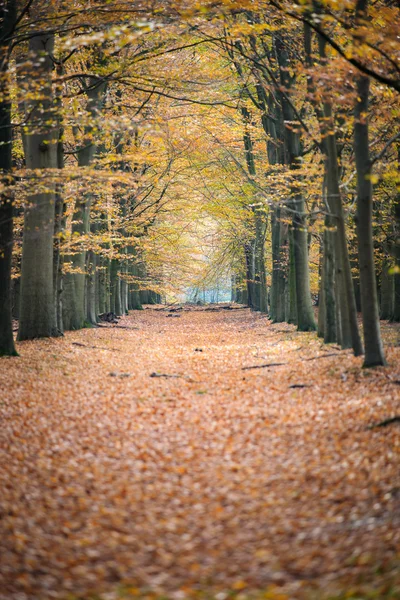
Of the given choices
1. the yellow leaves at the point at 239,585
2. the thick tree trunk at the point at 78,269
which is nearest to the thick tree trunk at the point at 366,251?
the yellow leaves at the point at 239,585

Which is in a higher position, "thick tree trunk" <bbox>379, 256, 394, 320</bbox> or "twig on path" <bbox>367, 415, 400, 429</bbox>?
"thick tree trunk" <bbox>379, 256, 394, 320</bbox>

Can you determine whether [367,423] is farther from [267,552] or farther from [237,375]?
[237,375]

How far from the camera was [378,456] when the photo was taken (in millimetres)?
6172

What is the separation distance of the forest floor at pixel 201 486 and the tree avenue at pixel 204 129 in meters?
2.52

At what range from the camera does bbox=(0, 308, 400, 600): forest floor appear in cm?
402

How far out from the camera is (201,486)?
5.69 meters

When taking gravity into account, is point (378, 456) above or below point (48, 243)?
below

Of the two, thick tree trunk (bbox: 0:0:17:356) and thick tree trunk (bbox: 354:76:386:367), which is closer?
thick tree trunk (bbox: 354:76:386:367)

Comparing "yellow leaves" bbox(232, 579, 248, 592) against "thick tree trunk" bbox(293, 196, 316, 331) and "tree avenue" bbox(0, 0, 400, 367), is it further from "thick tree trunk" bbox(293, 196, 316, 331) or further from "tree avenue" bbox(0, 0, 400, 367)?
"thick tree trunk" bbox(293, 196, 316, 331)

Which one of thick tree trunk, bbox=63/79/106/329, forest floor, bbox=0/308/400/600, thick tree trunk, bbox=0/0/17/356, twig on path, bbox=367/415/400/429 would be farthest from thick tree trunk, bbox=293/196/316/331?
twig on path, bbox=367/415/400/429

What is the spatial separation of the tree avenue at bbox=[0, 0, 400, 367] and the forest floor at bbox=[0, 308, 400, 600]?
8.25 feet

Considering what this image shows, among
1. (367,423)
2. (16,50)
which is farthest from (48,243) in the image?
(367,423)

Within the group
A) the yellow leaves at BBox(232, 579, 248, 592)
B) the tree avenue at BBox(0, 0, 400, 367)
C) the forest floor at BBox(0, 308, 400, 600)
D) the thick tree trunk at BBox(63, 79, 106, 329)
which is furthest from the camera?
the thick tree trunk at BBox(63, 79, 106, 329)

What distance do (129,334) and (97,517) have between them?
15.8 m
